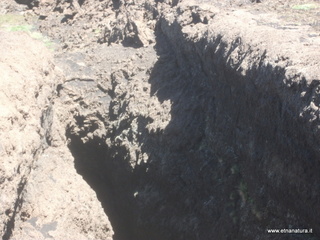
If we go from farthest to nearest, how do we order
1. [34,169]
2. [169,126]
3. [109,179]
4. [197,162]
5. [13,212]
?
[109,179], [169,126], [197,162], [34,169], [13,212]

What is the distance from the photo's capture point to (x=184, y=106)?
206 inches

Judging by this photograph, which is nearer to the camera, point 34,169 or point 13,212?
point 13,212

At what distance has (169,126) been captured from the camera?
Answer: 17.0 ft

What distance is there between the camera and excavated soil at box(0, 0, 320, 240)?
11.0 ft

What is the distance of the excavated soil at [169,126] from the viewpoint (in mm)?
3344

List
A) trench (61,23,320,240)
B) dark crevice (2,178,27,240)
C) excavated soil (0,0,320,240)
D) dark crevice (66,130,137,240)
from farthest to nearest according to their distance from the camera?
1. dark crevice (66,130,137,240)
2. trench (61,23,320,240)
3. excavated soil (0,0,320,240)
4. dark crevice (2,178,27,240)

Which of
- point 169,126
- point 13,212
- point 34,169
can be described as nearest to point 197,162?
point 169,126

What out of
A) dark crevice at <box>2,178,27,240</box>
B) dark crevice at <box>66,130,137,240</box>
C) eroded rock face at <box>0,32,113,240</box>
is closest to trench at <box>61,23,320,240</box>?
dark crevice at <box>66,130,137,240</box>

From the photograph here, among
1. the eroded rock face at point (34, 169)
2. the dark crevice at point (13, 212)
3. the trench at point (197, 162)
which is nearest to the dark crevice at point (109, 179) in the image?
the trench at point (197, 162)

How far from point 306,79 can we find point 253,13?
7.98 ft

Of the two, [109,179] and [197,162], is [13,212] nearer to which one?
[197,162]

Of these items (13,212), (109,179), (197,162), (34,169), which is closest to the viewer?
(13,212)

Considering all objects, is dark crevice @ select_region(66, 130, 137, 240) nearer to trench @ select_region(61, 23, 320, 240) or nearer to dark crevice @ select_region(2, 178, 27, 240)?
trench @ select_region(61, 23, 320, 240)

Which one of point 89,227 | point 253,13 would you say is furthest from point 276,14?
point 89,227
